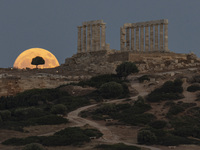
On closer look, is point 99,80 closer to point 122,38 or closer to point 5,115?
point 122,38

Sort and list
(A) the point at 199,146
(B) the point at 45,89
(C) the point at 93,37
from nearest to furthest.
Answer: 1. (A) the point at 199,146
2. (B) the point at 45,89
3. (C) the point at 93,37

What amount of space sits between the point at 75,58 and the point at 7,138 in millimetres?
52857

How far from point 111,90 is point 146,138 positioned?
23780 millimetres

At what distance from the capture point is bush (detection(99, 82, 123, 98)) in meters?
A: 67.8

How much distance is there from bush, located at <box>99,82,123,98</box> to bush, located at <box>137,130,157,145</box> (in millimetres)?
23116

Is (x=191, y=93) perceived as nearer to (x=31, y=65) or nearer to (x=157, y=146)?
(x=157, y=146)

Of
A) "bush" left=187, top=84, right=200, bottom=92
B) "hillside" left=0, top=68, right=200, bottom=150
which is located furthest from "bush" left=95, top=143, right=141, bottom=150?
"bush" left=187, top=84, right=200, bottom=92

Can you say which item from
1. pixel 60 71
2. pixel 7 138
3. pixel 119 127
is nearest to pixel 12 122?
pixel 7 138

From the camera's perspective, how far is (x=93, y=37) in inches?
3782

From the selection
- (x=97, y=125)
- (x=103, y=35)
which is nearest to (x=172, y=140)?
(x=97, y=125)

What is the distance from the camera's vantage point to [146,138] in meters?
44.4

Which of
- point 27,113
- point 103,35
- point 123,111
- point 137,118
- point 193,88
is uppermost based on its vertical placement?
point 103,35

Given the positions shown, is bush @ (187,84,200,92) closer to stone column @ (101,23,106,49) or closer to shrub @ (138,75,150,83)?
shrub @ (138,75,150,83)

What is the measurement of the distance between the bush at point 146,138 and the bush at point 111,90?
23.1m
